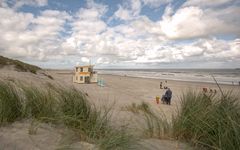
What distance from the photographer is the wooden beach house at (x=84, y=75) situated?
80.9 ft

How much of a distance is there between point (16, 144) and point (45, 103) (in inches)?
47.9

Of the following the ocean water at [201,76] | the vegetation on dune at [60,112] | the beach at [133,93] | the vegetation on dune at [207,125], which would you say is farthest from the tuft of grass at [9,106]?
the ocean water at [201,76]

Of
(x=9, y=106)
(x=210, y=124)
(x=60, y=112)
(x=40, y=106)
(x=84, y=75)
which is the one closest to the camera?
(x=210, y=124)

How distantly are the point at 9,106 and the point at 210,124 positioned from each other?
10.5 feet

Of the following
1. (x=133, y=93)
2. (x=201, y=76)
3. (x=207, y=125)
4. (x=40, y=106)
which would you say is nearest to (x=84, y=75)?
(x=133, y=93)

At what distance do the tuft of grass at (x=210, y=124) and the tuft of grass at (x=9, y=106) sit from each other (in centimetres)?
270

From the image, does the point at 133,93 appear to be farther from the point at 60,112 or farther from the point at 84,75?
the point at 60,112

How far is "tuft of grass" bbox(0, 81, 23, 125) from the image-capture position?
307cm

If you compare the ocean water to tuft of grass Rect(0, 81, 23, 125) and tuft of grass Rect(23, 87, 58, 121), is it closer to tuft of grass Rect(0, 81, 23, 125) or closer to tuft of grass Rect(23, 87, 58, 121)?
tuft of grass Rect(23, 87, 58, 121)

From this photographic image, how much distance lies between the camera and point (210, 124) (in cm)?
276

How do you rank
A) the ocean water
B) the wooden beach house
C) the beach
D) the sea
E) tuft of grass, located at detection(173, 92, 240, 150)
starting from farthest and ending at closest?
the ocean water
the sea
the wooden beach house
the beach
tuft of grass, located at detection(173, 92, 240, 150)

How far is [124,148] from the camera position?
2.40 m

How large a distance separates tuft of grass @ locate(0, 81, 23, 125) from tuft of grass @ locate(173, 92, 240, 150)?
2.70 m

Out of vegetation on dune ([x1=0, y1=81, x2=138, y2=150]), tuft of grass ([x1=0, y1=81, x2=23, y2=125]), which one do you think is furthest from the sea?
tuft of grass ([x1=0, y1=81, x2=23, y2=125])
